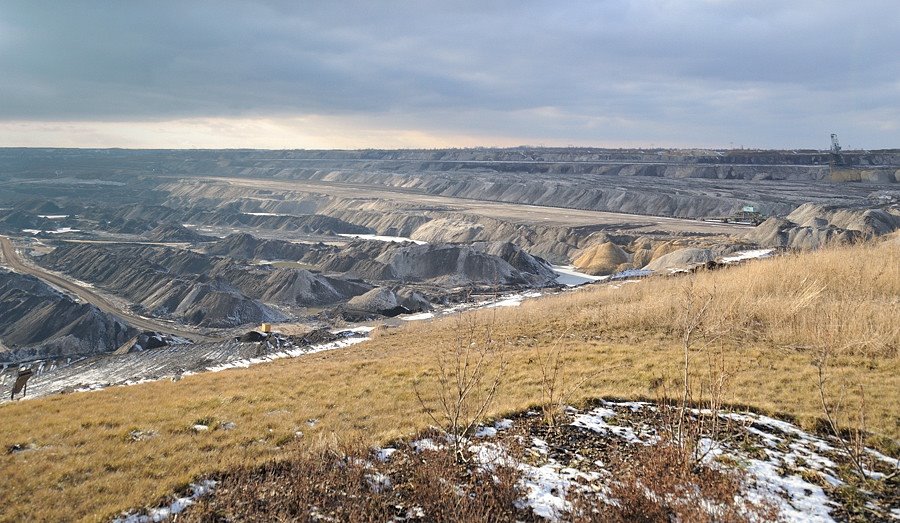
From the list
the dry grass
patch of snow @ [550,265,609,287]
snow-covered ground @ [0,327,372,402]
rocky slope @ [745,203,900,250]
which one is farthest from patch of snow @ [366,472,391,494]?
rocky slope @ [745,203,900,250]

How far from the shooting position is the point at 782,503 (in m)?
5.65

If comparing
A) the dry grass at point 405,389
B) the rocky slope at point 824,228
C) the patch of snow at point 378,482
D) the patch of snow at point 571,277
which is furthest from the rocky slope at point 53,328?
the rocky slope at point 824,228

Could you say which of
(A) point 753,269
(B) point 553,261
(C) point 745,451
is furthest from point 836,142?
(C) point 745,451

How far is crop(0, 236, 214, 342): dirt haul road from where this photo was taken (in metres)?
35.2

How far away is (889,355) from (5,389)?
31300mm

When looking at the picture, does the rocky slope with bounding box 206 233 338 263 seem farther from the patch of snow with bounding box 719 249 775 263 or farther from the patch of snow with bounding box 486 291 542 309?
the patch of snow with bounding box 719 249 775 263

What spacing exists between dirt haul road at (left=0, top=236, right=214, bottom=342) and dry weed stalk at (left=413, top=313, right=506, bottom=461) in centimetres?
2300

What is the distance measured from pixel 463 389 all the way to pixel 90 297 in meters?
45.7

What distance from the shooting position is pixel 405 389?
1177 cm

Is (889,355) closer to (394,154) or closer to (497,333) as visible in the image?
(497,333)

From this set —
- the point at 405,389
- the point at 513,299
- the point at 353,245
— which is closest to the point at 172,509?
the point at 405,389

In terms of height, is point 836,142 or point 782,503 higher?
point 836,142

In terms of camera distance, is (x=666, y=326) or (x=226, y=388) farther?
(x=666, y=326)

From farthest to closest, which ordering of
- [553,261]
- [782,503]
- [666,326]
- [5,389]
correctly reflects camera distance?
[553,261], [5,389], [666,326], [782,503]
